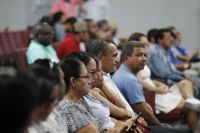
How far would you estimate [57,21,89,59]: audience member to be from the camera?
5.82 meters

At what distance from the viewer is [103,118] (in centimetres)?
305

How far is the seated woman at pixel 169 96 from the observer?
15.3 ft

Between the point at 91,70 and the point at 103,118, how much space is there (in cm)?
30

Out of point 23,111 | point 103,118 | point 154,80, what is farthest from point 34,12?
point 23,111

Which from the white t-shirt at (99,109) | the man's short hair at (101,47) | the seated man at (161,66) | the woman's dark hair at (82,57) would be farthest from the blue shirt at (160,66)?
the woman's dark hair at (82,57)

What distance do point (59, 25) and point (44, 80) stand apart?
20.7 feet

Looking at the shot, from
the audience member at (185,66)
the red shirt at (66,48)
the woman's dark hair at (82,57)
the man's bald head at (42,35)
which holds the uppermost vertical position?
the woman's dark hair at (82,57)

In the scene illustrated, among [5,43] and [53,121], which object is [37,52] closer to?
[53,121]

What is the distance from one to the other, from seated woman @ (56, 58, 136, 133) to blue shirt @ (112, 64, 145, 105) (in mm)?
1151

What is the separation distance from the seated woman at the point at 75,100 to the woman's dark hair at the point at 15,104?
3.17 feet

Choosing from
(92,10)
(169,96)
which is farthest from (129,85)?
(92,10)

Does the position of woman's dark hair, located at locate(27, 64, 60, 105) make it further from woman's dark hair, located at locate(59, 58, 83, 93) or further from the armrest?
the armrest

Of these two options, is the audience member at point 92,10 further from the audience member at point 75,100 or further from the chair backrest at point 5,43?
the audience member at point 75,100

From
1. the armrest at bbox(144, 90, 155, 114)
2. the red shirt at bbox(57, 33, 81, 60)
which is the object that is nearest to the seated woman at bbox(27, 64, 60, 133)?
the armrest at bbox(144, 90, 155, 114)
